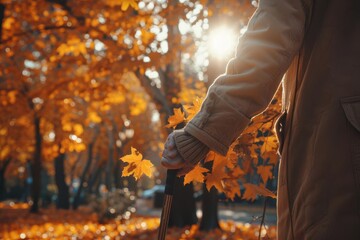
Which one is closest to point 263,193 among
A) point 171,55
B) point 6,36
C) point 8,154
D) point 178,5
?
point 178,5

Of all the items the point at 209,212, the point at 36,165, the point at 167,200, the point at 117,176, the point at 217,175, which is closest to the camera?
the point at 167,200

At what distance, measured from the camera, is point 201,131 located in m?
1.40

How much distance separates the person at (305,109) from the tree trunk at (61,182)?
18.5m

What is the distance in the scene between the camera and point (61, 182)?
64.6ft

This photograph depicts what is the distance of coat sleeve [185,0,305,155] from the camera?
138cm

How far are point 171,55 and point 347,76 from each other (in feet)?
20.8

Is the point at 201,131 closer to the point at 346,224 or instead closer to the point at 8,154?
the point at 346,224

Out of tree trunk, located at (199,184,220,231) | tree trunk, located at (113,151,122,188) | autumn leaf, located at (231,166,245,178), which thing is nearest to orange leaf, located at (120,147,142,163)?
autumn leaf, located at (231,166,245,178)

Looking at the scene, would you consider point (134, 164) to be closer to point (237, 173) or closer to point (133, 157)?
point (133, 157)

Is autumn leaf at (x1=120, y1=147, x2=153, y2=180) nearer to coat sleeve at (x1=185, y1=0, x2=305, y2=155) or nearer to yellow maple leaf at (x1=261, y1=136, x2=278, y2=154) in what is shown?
coat sleeve at (x1=185, y1=0, x2=305, y2=155)

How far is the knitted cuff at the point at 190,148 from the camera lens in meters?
1.43

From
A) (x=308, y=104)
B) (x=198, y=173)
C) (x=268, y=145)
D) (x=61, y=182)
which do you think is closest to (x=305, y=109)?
(x=308, y=104)

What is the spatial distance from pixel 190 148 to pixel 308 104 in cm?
40

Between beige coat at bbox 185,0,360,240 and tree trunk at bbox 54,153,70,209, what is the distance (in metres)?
18.5
